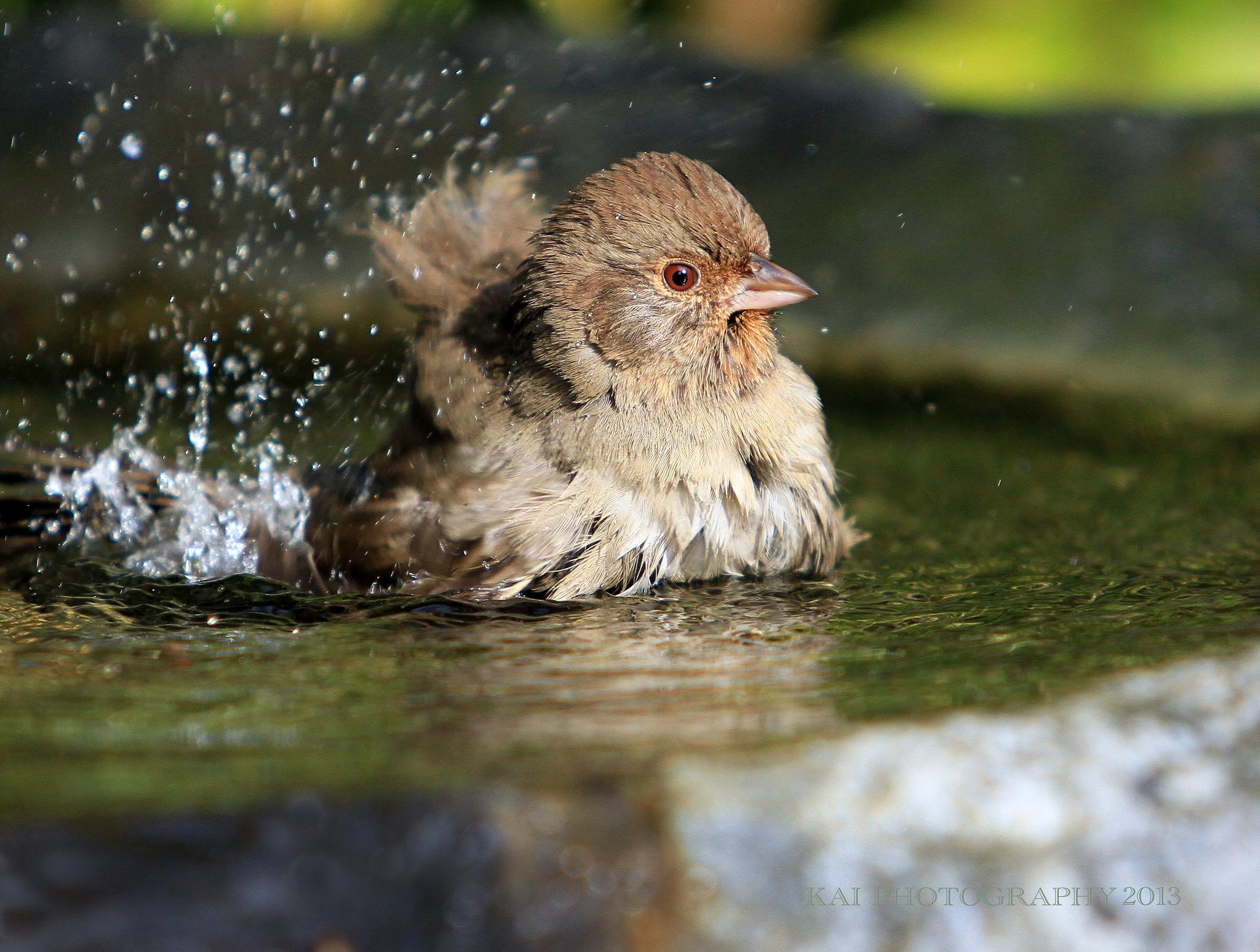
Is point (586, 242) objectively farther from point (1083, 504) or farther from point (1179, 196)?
point (1179, 196)

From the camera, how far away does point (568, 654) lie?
8.49 ft

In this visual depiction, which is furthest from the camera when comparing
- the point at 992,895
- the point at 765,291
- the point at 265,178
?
the point at 265,178

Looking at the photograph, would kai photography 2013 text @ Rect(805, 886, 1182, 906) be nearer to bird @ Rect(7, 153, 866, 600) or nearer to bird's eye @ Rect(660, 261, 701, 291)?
bird @ Rect(7, 153, 866, 600)

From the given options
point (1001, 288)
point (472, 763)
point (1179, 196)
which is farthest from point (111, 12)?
point (472, 763)

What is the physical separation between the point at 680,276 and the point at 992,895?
2.05 metres

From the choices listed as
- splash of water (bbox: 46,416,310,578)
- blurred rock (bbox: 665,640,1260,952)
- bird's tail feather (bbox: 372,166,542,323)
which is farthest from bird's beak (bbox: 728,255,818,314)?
blurred rock (bbox: 665,640,1260,952)

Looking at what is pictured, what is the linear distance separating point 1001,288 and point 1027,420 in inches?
29.0

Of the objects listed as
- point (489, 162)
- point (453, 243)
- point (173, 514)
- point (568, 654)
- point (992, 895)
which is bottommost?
point (992, 895)

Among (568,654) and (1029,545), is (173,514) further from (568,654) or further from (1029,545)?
(1029,545)

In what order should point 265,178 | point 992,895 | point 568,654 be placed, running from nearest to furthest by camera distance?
point 992,895 → point 568,654 → point 265,178

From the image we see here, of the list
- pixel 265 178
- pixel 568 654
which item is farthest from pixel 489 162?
pixel 568 654

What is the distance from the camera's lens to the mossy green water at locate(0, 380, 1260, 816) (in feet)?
5.81

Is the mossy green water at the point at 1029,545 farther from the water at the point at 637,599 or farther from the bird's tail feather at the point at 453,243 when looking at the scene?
the bird's tail feather at the point at 453,243

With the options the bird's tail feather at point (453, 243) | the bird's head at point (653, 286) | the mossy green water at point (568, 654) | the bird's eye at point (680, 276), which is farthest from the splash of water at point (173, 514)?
the bird's eye at point (680, 276)
